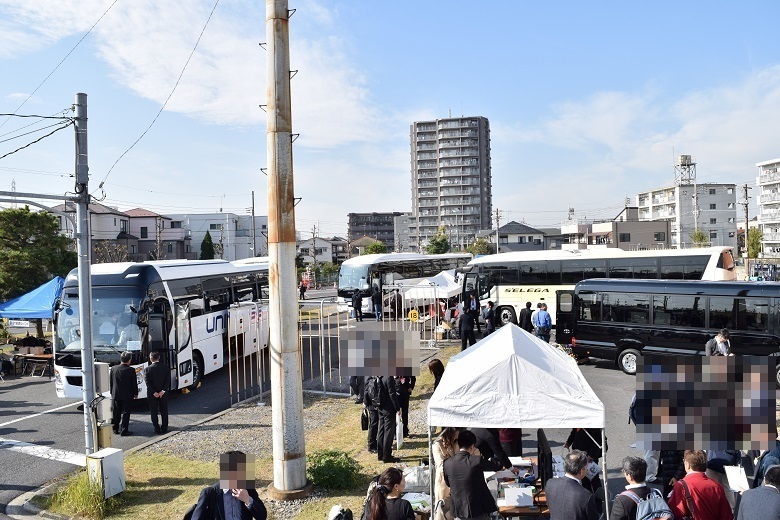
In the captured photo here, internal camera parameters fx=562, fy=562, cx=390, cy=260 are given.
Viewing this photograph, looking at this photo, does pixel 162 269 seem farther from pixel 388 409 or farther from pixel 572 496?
pixel 572 496

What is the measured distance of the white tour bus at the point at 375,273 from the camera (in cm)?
2925

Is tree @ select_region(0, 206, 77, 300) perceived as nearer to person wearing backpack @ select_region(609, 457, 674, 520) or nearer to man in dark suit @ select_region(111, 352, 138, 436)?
man in dark suit @ select_region(111, 352, 138, 436)

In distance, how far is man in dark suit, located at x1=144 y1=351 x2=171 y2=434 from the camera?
35.4 feet

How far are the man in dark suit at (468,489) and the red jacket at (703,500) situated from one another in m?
1.63

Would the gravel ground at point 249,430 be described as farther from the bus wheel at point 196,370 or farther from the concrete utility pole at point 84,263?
the bus wheel at point 196,370

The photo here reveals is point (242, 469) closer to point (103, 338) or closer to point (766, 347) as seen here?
point (103, 338)

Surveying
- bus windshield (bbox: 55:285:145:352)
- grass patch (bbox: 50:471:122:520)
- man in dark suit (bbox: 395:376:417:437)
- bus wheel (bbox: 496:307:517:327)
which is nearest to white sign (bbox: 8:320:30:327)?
bus windshield (bbox: 55:285:145:352)

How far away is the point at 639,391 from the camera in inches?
294

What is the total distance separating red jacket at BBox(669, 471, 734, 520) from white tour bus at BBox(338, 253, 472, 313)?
74.7ft

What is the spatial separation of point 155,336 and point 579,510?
34.3 feet

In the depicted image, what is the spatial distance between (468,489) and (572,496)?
3.28ft

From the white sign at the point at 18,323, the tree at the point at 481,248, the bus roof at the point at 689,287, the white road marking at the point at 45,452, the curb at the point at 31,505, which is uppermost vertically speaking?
the tree at the point at 481,248

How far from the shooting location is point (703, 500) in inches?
197

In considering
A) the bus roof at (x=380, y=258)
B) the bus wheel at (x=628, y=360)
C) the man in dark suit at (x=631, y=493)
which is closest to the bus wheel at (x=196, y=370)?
the bus wheel at (x=628, y=360)
